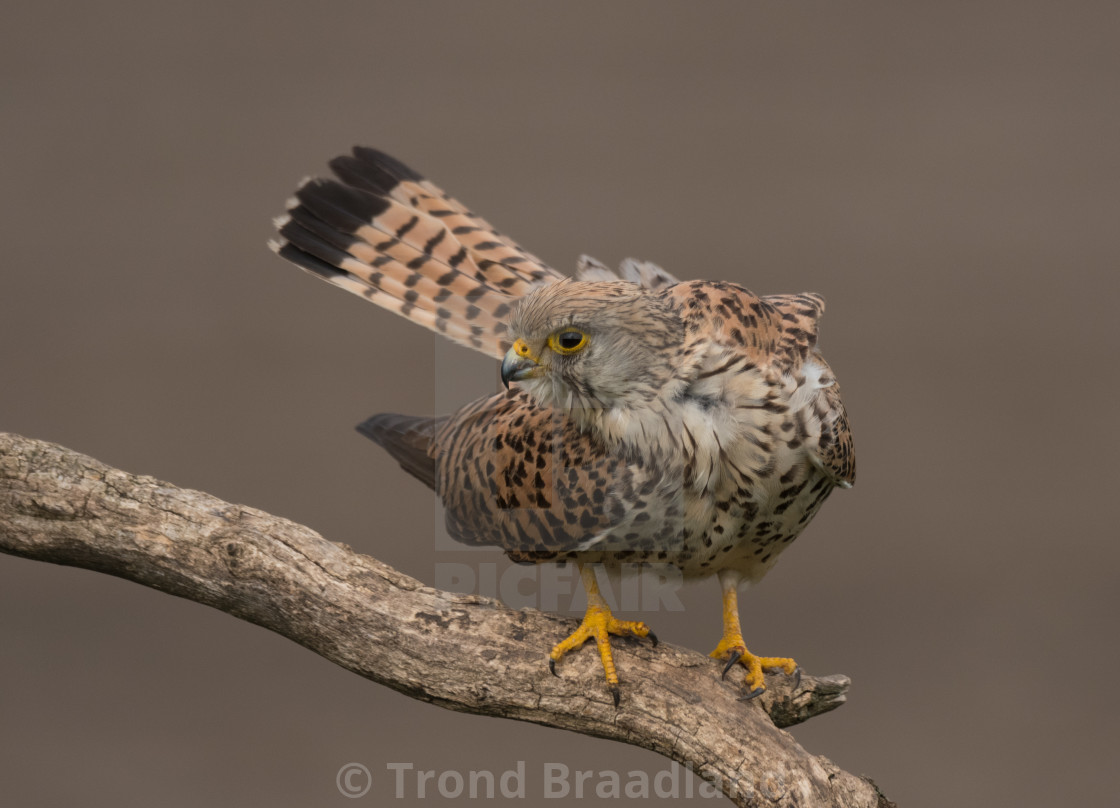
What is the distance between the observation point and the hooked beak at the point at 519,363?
5.76ft

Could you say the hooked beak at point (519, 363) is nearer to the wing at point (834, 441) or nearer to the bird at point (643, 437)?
the bird at point (643, 437)

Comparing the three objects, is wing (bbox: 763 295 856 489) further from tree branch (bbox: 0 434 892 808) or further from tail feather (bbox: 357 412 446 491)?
tail feather (bbox: 357 412 446 491)

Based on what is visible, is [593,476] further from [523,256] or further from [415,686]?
[523,256]

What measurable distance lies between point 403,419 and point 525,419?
463mm

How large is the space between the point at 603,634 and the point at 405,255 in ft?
3.07

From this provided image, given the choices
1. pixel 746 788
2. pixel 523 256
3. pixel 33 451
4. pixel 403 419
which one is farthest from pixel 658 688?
pixel 33 451

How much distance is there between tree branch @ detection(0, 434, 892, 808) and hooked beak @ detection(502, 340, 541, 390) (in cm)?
50

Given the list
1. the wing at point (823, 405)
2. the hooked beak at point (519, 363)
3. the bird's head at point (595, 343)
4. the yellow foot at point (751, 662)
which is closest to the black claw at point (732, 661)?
the yellow foot at point (751, 662)

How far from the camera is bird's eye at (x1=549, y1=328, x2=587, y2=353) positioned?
5.65ft

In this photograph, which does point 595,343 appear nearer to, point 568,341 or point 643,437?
point 568,341

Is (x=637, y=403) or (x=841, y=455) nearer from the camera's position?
(x=637, y=403)

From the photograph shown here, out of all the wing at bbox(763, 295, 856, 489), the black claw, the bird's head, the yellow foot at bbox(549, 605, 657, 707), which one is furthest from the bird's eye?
the black claw

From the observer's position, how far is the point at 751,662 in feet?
6.95

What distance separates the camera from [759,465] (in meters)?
1.82
